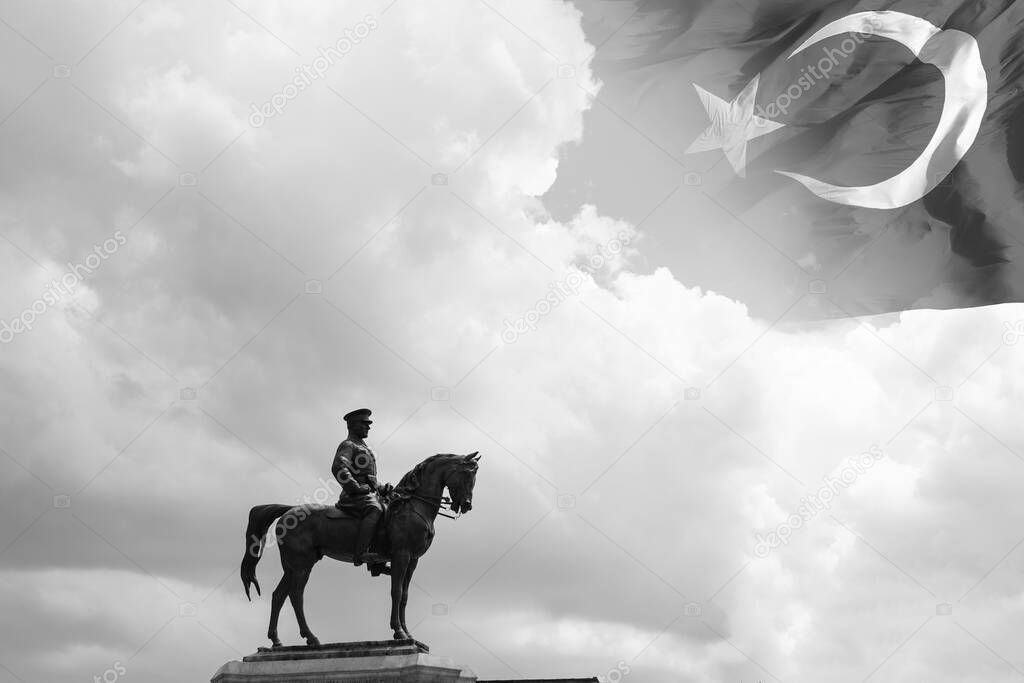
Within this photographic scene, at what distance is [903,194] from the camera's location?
84.6 feet

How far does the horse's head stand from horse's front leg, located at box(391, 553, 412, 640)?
5.05 feet

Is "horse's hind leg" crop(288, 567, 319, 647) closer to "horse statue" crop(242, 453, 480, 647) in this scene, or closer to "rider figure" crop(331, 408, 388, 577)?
"horse statue" crop(242, 453, 480, 647)

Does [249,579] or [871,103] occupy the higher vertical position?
[871,103]

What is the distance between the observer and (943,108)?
25.8 m

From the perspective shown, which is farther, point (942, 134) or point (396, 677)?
point (942, 134)

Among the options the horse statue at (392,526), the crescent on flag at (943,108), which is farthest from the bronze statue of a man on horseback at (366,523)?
the crescent on flag at (943,108)

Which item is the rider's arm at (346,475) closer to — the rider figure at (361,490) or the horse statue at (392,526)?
the rider figure at (361,490)

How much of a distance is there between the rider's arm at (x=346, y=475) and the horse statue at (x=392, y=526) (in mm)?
589

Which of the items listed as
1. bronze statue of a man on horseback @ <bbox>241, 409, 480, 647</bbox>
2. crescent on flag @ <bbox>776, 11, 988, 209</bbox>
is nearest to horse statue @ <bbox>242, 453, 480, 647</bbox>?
bronze statue of a man on horseback @ <bbox>241, 409, 480, 647</bbox>

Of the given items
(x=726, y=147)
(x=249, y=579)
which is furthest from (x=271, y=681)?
(x=726, y=147)

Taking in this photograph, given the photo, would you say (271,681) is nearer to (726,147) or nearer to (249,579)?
(249,579)

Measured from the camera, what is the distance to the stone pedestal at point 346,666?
23.5 m

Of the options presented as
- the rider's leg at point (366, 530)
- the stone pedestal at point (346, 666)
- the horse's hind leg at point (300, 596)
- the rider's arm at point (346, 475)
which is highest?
the rider's arm at point (346, 475)

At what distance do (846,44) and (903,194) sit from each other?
3.58 m
